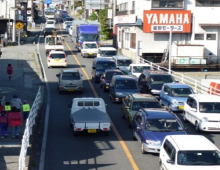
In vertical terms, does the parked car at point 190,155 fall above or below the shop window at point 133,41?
below

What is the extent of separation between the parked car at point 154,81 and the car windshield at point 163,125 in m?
12.9

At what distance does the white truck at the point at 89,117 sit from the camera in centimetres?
2291

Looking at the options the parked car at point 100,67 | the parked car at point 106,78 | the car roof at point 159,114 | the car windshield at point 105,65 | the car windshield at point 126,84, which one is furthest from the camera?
the car windshield at point 105,65

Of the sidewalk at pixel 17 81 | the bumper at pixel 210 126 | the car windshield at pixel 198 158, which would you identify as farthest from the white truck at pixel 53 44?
the car windshield at pixel 198 158

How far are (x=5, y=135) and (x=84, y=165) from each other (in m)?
3.94

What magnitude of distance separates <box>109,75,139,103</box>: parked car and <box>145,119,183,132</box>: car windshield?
35.9 ft

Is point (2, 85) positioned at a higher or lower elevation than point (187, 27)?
lower

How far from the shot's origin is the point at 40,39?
3241 inches

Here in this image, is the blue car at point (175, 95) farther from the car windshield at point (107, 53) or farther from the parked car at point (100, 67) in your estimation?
the car windshield at point (107, 53)

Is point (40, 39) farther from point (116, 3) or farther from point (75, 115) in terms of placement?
point (75, 115)

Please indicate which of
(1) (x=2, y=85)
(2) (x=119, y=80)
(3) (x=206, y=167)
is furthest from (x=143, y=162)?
(1) (x=2, y=85)

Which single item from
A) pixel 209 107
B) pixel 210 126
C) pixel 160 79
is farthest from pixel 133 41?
pixel 210 126

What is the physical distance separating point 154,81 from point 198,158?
1919 cm

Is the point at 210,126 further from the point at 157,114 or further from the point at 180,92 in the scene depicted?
the point at 180,92
